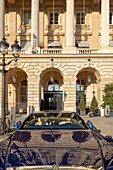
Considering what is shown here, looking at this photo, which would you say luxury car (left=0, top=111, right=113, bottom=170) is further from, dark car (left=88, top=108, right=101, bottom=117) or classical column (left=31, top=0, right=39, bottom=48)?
classical column (left=31, top=0, right=39, bottom=48)

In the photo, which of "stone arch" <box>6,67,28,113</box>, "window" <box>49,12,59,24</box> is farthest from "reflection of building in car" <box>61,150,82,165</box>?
"window" <box>49,12,59,24</box>

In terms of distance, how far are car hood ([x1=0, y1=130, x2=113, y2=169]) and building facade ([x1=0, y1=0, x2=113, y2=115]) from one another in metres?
30.8

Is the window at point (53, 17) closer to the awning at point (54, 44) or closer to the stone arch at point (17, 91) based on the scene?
the awning at point (54, 44)

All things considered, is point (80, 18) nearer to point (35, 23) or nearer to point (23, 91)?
point (35, 23)

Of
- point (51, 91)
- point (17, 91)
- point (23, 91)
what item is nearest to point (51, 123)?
point (51, 91)

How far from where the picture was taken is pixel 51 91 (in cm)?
4212

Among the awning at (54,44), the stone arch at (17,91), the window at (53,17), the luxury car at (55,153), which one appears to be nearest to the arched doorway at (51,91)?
the stone arch at (17,91)

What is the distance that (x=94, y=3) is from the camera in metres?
42.5

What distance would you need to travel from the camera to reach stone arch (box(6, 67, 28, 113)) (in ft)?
133

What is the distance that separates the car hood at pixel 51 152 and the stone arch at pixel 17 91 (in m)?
35.7

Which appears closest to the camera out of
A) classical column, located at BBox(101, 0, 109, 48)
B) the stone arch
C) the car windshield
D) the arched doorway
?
the car windshield

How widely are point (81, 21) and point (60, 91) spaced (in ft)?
34.9

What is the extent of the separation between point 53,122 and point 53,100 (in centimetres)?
3419

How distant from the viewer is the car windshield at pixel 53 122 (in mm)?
7312
